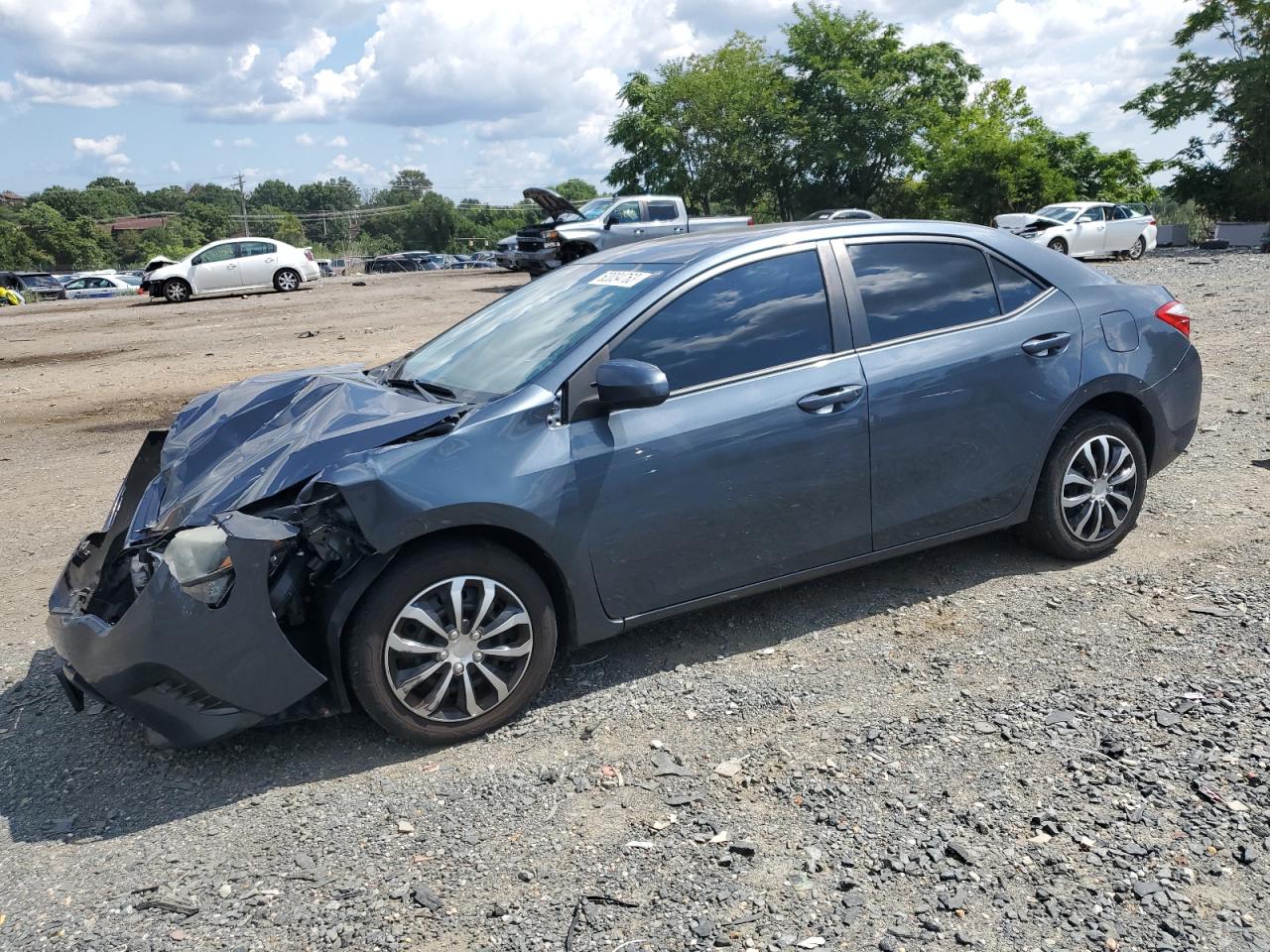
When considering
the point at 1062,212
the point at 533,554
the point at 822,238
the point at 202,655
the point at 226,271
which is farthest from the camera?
the point at 1062,212

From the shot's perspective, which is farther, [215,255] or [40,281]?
[40,281]

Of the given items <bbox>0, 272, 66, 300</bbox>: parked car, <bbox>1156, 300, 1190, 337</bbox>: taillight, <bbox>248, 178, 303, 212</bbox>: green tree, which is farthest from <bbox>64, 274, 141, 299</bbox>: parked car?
<bbox>248, 178, 303, 212</bbox>: green tree

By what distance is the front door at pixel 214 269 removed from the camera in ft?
85.4

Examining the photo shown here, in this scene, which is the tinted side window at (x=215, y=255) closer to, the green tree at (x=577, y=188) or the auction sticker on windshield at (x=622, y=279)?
the auction sticker on windshield at (x=622, y=279)

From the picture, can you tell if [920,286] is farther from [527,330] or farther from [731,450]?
[527,330]

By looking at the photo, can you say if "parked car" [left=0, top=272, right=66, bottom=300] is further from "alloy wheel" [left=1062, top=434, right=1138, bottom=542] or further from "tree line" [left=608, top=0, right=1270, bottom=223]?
"alloy wheel" [left=1062, top=434, right=1138, bottom=542]

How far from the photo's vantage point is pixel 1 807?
3.42m

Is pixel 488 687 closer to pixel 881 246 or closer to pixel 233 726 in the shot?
pixel 233 726

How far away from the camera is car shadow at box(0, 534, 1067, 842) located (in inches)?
134

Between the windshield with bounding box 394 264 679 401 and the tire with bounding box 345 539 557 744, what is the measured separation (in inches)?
29.1

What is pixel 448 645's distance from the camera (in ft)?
11.7

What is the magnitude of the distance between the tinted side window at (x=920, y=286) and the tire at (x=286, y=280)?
25.2m

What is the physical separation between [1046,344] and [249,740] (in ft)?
12.2

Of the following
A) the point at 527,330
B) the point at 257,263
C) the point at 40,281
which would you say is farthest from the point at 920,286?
the point at 40,281
